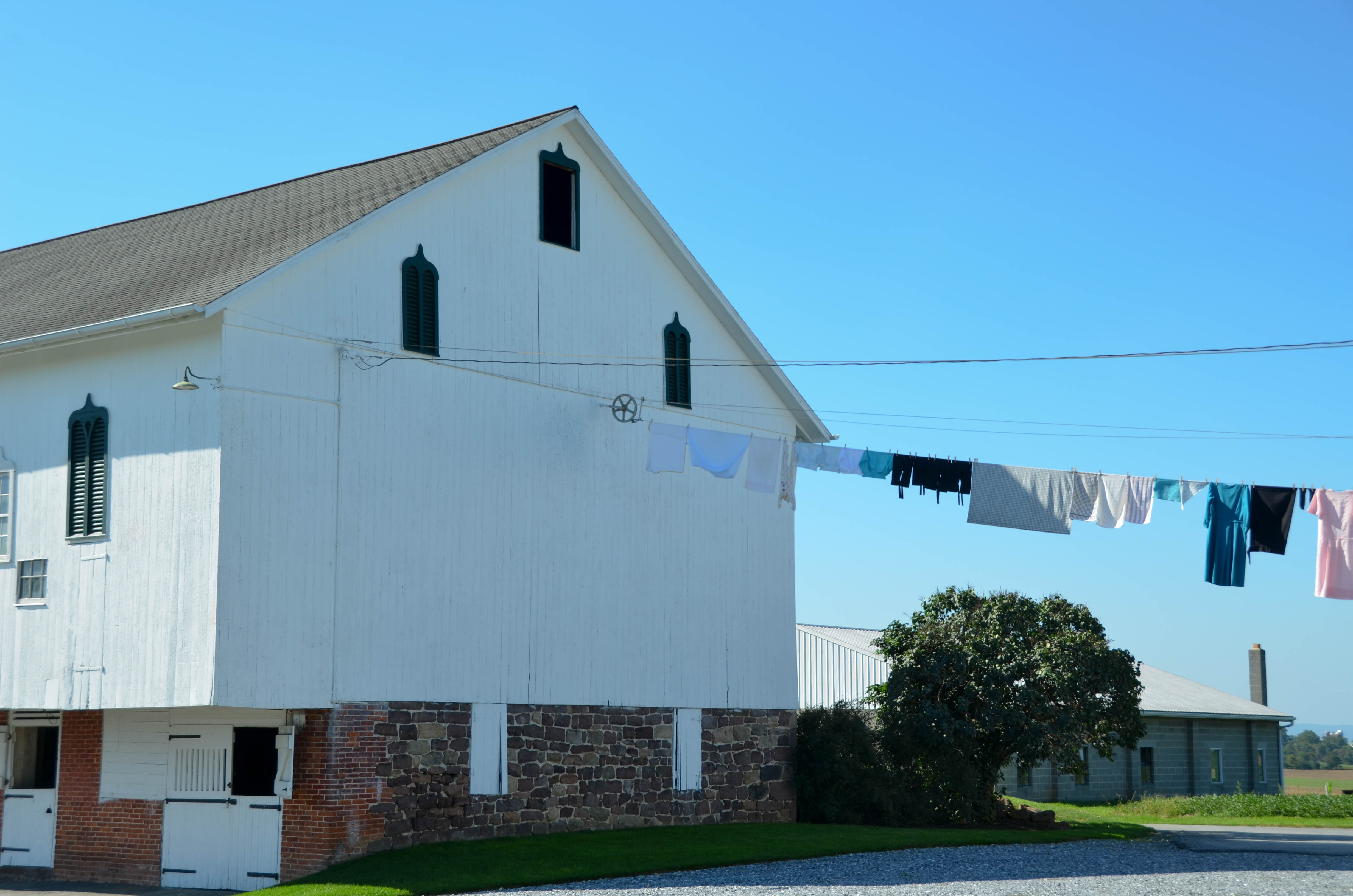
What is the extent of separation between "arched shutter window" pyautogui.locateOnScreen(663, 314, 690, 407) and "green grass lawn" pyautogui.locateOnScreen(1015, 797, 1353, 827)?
1310 cm

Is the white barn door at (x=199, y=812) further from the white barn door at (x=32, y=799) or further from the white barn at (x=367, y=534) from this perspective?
the white barn door at (x=32, y=799)

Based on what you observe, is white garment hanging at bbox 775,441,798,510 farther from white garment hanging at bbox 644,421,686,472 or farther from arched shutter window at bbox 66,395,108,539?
arched shutter window at bbox 66,395,108,539

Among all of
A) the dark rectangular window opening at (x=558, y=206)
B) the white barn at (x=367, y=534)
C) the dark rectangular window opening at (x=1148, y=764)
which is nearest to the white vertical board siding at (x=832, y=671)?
the dark rectangular window opening at (x=1148, y=764)

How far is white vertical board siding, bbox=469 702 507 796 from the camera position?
20891 millimetres

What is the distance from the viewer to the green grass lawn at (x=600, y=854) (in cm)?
1758

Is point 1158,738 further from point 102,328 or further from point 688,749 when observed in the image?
point 102,328

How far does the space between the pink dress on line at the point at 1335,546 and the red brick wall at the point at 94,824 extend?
17180 millimetres

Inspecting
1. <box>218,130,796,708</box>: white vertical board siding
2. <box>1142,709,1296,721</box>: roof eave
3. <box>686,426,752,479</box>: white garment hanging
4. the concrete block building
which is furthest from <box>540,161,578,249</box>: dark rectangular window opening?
<box>1142,709,1296,721</box>: roof eave

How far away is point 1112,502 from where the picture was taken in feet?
72.2

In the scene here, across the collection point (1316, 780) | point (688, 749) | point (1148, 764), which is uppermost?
point (688, 749)

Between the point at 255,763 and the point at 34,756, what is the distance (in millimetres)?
4531

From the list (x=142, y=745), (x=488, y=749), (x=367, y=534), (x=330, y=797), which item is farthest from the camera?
(x=488, y=749)

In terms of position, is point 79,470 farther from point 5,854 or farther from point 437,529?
point 5,854

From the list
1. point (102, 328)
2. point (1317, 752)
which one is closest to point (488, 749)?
point (102, 328)
